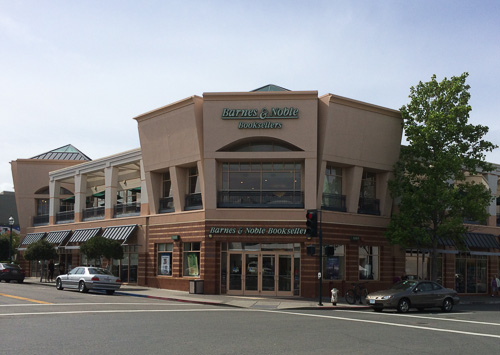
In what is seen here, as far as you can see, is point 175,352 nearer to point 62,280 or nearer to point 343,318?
point 343,318

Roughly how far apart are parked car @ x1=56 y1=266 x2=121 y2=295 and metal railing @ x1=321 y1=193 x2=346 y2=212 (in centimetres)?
1197

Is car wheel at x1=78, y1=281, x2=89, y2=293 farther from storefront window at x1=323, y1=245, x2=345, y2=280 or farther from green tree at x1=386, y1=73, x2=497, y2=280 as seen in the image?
green tree at x1=386, y1=73, x2=497, y2=280

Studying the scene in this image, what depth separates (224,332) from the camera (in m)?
15.4

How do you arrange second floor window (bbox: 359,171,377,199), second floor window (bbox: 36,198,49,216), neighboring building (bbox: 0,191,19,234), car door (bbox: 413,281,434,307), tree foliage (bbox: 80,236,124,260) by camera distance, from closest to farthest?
car door (bbox: 413,281,434,307), second floor window (bbox: 359,171,377,199), tree foliage (bbox: 80,236,124,260), second floor window (bbox: 36,198,49,216), neighboring building (bbox: 0,191,19,234)

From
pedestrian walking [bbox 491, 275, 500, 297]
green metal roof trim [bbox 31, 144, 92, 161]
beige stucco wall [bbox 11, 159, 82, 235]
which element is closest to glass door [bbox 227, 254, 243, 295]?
pedestrian walking [bbox 491, 275, 500, 297]

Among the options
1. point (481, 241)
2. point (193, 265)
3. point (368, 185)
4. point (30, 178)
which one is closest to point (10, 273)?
point (30, 178)

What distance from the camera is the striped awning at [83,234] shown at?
42.0 metres

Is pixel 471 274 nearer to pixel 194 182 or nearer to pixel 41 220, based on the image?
pixel 194 182

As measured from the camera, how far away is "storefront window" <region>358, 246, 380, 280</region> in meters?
33.3

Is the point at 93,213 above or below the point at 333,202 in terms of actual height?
below

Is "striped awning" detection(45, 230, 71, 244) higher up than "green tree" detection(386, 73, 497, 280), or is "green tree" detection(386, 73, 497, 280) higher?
"green tree" detection(386, 73, 497, 280)

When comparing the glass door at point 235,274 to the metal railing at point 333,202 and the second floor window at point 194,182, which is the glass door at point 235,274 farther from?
the metal railing at point 333,202

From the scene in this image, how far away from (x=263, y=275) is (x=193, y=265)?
4.33 m

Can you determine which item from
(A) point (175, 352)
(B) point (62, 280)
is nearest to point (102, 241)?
(B) point (62, 280)
